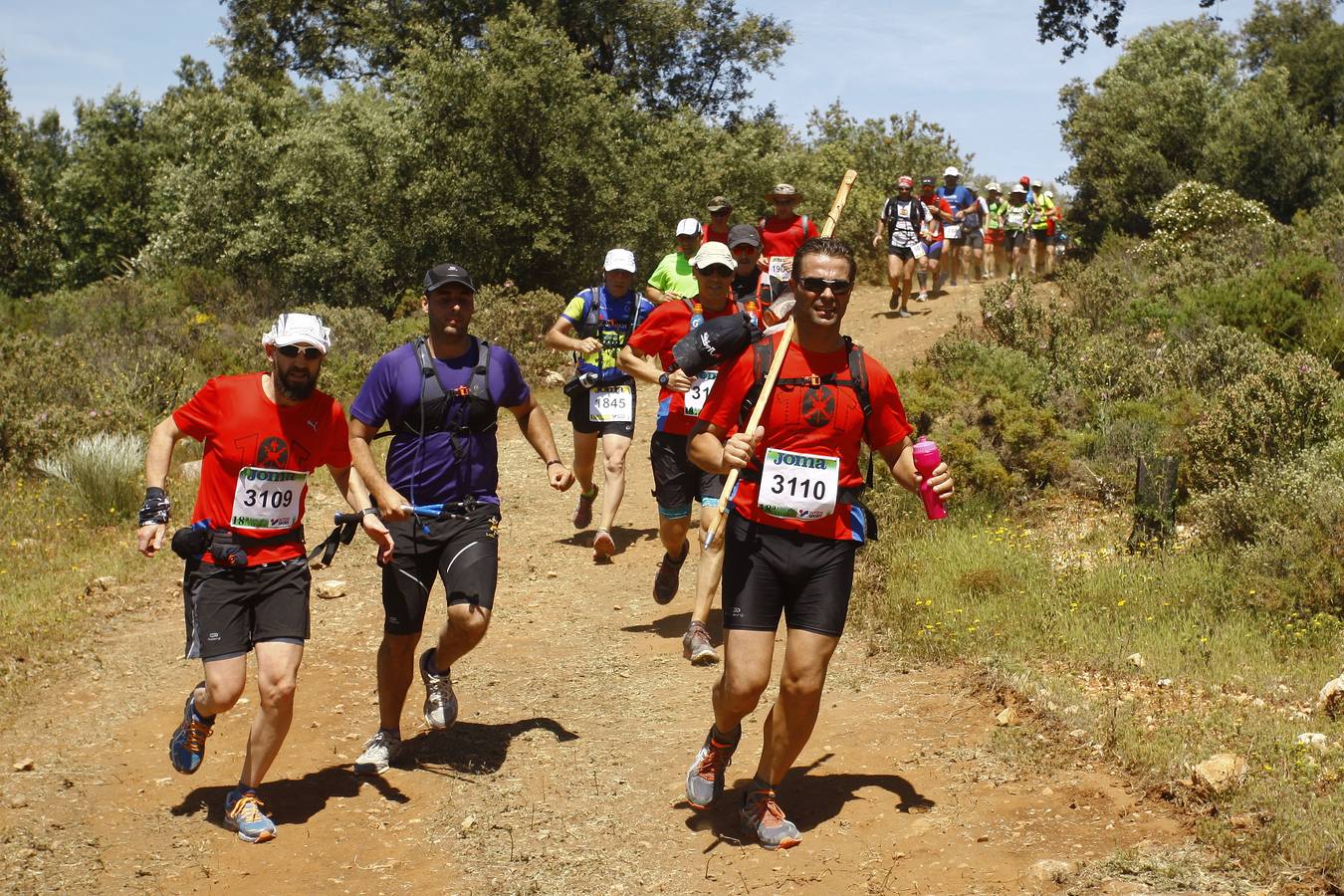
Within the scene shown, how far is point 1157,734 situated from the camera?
241 inches

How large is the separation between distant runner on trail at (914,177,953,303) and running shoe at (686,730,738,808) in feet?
44.8

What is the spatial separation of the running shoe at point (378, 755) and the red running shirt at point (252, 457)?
1.17m

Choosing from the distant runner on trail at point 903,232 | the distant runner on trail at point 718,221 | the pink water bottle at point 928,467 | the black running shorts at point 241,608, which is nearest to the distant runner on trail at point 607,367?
the distant runner on trail at point 718,221

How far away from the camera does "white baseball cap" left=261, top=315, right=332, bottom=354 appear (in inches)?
234

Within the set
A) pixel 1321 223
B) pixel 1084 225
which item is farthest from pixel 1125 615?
pixel 1084 225

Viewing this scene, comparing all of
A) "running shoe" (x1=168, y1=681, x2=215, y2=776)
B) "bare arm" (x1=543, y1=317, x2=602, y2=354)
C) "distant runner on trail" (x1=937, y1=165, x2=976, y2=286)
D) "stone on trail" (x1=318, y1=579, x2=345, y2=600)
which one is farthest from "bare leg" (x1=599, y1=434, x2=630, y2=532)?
"distant runner on trail" (x1=937, y1=165, x2=976, y2=286)

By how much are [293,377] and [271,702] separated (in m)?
1.37

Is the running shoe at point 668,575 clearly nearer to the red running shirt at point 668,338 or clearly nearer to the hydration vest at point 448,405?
the red running shirt at point 668,338

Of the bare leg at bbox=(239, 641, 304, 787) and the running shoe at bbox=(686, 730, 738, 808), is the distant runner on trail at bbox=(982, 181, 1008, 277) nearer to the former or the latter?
the running shoe at bbox=(686, 730, 738, 808)

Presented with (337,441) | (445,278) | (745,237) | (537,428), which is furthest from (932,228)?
(337,441)

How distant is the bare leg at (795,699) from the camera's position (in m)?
5.34

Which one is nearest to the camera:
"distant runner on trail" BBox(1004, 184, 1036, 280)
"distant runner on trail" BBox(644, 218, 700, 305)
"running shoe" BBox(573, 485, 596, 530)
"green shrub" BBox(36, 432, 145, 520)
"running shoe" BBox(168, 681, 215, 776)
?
"running shoe" BBox(168, 681, 215, 776)

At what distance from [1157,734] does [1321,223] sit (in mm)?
15099

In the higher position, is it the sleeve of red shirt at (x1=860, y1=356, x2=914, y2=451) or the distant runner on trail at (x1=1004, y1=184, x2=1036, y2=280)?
the distant runner on trail at (x1=1004, y1=184, x2=1036, y2=280)
